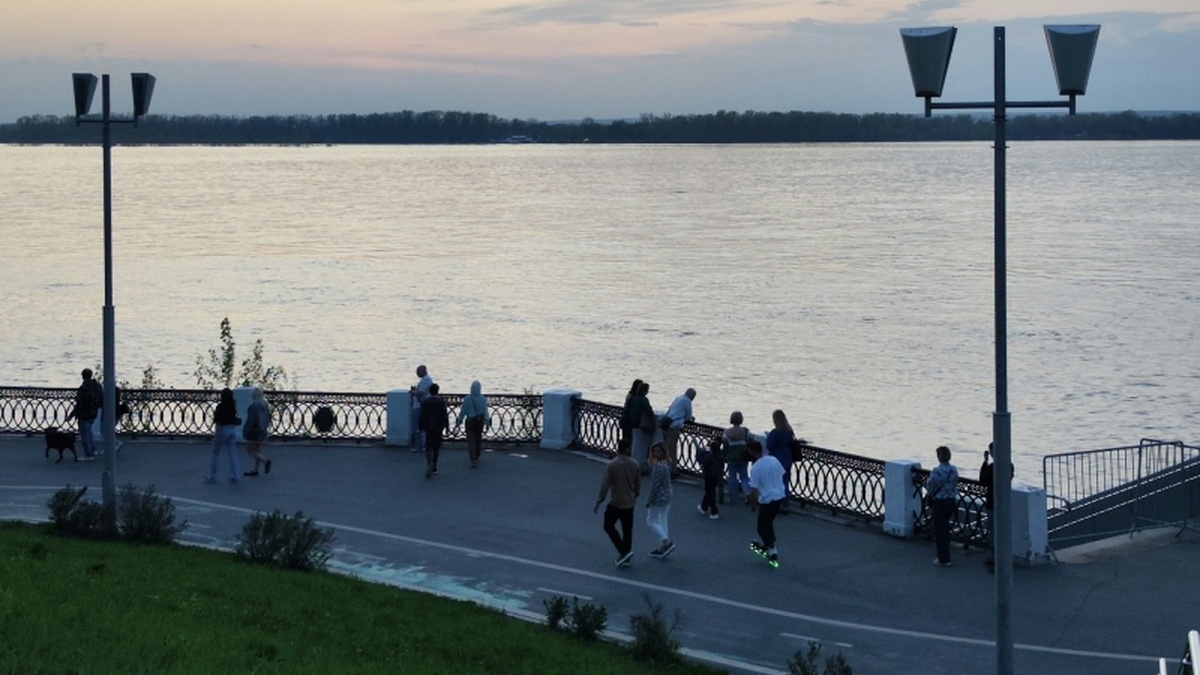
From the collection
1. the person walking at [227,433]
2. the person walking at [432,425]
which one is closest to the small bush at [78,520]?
the person walking at [227,433]

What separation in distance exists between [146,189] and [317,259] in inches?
4030

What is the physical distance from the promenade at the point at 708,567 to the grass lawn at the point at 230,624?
1.46m

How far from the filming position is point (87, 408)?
2259 centimetres

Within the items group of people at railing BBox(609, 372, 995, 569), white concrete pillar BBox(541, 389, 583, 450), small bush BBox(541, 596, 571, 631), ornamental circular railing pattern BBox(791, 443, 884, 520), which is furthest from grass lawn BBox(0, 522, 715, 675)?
white concrete pillar BBox(541, 389, 583, 450)

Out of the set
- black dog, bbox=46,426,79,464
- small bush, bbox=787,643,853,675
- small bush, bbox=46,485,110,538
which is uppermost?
black dog, bbox=46,426,79,464

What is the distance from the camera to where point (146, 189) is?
601ft

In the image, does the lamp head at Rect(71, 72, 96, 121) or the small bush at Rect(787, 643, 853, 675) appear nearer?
the small bush at Rect(787, 643, 853, 675)

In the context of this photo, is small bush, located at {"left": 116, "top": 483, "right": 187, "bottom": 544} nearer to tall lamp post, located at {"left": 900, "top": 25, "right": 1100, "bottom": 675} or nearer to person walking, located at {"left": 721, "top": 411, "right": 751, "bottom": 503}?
person walking, located at {"left": 721, "top": 411, "right": 751, "bottom": 503}

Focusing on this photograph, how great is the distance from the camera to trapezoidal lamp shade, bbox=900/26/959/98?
35.8 feet

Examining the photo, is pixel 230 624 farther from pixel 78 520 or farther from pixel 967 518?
pixel 967 518

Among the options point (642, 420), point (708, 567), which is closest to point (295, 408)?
point (642, 420)

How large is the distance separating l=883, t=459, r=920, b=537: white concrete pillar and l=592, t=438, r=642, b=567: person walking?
3.42 m

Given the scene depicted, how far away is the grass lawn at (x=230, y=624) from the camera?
410 inches

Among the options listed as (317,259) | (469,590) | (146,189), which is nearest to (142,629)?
(469,590)
